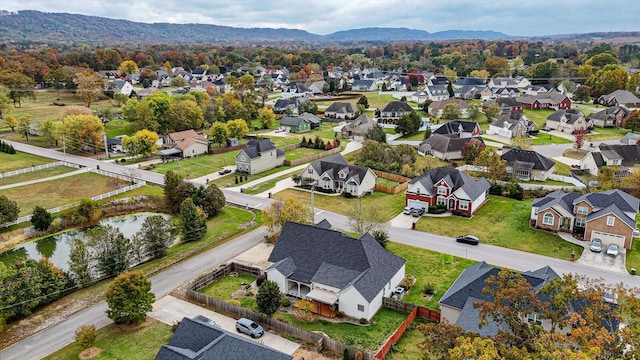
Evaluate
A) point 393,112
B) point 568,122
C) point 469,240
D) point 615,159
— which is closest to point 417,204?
point 469,240

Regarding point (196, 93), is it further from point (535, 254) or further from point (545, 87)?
point (545, 87)

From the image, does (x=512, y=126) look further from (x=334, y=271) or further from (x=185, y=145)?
(x=334, y=271)

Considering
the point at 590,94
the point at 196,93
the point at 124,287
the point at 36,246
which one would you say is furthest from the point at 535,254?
the point at 590,94

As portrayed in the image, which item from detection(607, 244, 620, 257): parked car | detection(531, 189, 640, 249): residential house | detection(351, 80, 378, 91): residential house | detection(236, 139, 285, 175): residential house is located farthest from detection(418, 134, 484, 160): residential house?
detection(351, 80, 378, 91): residential house

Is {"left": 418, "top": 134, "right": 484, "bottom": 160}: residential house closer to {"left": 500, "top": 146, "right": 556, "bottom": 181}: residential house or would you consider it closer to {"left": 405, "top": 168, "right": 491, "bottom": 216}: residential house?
{"left": 500, "top": 146, "right": 556, "bottom": 181}: residential house

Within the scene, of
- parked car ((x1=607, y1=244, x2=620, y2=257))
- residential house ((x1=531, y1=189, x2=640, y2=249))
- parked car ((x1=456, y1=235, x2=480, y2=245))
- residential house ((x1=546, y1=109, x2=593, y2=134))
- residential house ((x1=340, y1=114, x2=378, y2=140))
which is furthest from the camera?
residential house ((x1=546, y1=109, x2=593, y2=134))

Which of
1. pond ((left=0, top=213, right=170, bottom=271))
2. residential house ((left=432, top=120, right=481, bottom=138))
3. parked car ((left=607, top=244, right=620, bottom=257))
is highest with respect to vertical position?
residential house ((left=432, top=120, right=481, bottom=138))

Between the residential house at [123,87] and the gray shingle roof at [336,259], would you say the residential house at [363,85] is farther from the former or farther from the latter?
the gray shingle roof at [336,259]
